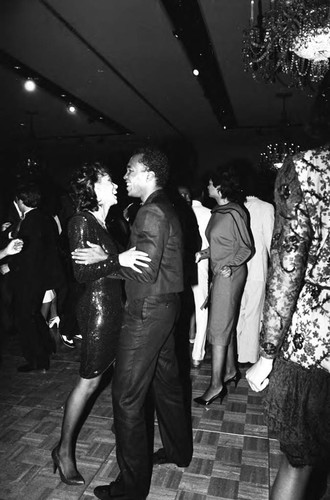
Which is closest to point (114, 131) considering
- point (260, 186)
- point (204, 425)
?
point (260, 186)

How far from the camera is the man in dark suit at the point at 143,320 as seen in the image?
1663mm

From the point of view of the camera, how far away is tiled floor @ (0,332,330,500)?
6.08 ft

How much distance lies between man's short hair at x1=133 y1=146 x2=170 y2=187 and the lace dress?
781 millimetres

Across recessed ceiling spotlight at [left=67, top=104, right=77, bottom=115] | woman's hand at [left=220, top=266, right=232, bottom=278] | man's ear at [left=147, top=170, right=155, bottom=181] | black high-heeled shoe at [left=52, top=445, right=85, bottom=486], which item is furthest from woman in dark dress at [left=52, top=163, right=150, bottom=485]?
recessed ceiling spotlight at [left=67, top=104, right=77, bottom=115]

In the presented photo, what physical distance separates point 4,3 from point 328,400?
451 centimetres

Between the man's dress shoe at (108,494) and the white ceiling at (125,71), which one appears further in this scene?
the white ceiling at (125,71)

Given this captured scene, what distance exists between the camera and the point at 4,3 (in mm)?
3947

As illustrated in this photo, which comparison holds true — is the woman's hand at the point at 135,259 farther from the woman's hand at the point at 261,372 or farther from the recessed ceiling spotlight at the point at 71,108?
the recessed ceiling spotlight at the point at 71,108

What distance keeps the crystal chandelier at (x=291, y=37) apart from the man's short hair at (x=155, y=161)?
7.60 feet

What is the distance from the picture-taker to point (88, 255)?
171cm

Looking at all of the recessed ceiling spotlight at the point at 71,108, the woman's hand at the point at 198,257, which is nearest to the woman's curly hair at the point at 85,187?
the woman's hand at the point at 198,257

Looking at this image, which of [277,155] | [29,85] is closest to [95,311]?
[29,85]

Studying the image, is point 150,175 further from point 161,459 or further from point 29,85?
point 29,85

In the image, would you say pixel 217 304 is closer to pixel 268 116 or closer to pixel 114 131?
pixel 268 116
